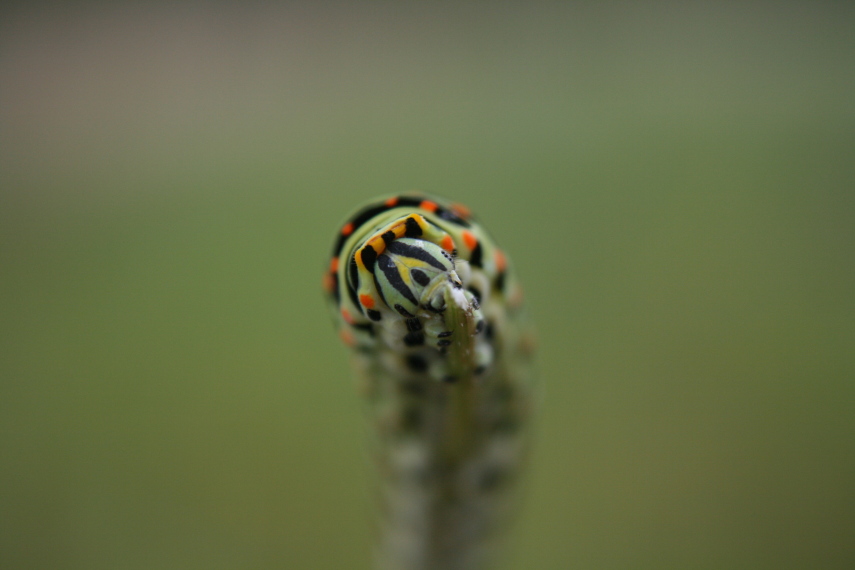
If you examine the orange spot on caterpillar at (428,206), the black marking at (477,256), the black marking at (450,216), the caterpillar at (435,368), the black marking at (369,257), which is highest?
the orange spot on caterpillar at (428,206)

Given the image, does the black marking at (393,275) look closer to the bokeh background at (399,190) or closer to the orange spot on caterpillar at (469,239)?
the orange spot on caterpillar at (469,239)

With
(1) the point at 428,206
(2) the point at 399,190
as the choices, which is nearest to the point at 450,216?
(1) the point at 428,206

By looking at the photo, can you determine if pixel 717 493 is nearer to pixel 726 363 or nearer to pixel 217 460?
pixel 726 363

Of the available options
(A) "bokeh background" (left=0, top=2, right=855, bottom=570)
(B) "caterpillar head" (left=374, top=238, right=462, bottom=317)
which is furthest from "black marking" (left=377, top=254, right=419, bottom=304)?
(A) "bokeh background" (left=0, top=2, right=855, bottom=570)

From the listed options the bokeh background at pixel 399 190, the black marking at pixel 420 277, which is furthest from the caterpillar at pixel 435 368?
the bokeh background at pixel 399 190

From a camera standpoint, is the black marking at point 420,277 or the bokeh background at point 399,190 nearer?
the black marking at point 420,277

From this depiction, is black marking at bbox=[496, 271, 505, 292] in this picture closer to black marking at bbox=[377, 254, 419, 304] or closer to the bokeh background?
black marking at bbox=[377, 254, 419, 304]

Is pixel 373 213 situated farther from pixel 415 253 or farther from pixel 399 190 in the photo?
pixel 399 190
